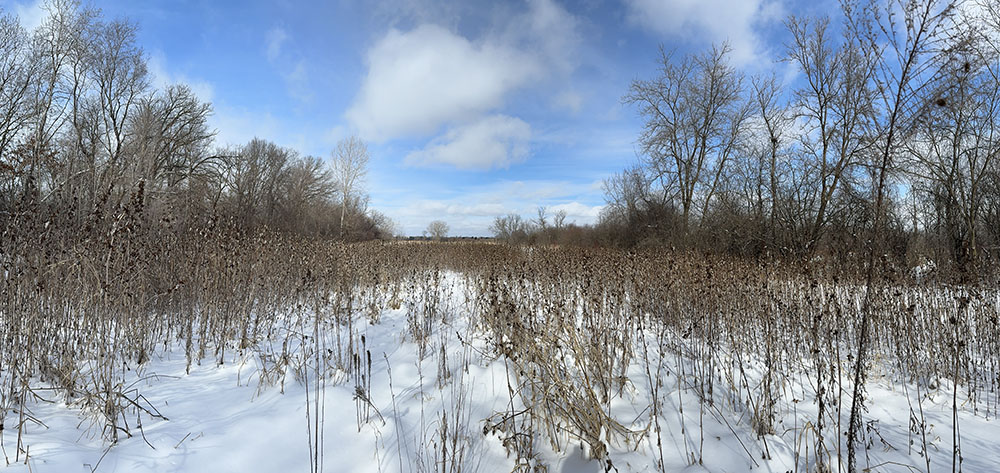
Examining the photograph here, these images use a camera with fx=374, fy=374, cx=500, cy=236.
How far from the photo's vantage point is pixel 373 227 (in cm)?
3616

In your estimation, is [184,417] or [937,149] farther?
[937,149]

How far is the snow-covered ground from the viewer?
2254mm

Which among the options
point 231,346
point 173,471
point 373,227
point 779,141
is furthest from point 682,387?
point 373,227

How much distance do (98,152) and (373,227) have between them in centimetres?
1911

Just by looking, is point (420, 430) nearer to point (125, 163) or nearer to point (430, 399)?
point (430, 399)

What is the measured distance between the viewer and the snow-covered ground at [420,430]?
7.39 feet

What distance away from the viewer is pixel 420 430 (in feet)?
8.86

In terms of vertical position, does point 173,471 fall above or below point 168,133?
below

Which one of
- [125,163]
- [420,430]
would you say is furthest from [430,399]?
[125,163]

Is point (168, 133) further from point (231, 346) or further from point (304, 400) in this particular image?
point (304, 400)

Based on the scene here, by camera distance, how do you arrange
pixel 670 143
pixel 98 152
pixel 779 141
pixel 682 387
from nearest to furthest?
pixel 682 387
pixel 779 141
pixel 670 143
pixel 98 152

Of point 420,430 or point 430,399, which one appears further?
point 430,399

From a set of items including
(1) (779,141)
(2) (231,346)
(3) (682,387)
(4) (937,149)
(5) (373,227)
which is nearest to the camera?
(3) (682,387)

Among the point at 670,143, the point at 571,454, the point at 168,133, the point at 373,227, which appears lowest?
the point at 571,454
